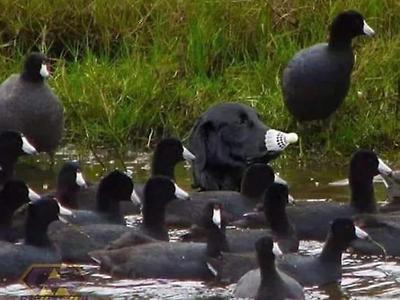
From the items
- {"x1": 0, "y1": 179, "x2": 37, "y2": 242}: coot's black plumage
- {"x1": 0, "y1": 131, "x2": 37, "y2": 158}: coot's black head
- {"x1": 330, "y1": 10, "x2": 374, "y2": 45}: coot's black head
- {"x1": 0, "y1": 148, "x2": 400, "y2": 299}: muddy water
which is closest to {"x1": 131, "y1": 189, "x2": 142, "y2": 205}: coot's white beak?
{"x1": 0, "y1": 148, "x2": 400, "y2": 299}: muddy water

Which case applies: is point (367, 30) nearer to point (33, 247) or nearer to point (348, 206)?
point (348, 206)

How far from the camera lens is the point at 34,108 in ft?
47.5

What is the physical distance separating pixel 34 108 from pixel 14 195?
3.18m

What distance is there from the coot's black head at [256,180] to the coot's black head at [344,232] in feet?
5.27

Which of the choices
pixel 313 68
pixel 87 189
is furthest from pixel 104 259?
pixel 313 68

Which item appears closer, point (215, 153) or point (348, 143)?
point (215, 153)

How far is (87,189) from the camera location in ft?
41.6

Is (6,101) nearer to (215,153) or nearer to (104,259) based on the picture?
(215,153)

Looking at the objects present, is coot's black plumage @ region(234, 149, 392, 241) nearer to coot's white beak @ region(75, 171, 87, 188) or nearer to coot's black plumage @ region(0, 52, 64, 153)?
coot's white beak @ region(75, 171, 87, 188)

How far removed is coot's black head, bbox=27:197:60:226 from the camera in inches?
420

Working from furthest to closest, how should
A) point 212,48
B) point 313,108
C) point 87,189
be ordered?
point 212,48 < point 313,108 < point 87,189

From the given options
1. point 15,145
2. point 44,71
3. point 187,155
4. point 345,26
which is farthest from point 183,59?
point 15,145

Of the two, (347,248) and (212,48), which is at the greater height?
(212,48)

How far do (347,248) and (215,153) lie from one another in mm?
2258
